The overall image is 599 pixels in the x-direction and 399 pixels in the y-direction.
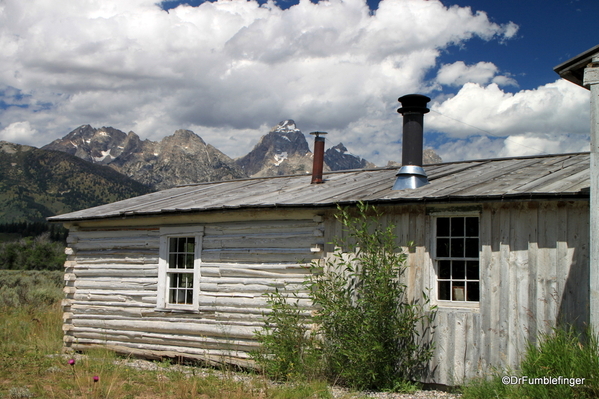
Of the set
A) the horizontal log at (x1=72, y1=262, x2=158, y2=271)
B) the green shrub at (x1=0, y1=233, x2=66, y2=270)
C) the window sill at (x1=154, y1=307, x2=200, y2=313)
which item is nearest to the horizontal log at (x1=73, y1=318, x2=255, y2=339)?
the window sill at (x1=154, y1=307, x2=200, y2=313)

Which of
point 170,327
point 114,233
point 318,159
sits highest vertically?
point 318,159

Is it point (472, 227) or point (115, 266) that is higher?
point (472, 227)

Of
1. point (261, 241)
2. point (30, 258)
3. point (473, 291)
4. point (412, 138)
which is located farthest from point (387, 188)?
point (30, 258)

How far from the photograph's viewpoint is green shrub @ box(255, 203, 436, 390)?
26.5 ft

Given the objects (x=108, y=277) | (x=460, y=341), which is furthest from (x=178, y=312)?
(x=460, y=341)

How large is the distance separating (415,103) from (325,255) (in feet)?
10.9

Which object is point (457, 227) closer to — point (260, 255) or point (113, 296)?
point (260, 255)

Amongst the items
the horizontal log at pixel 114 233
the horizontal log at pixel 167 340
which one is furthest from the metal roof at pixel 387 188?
the horizontal log at pixel 167 340

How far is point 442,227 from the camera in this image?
857 centimetres

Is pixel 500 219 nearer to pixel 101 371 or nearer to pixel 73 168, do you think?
pixel 101 371

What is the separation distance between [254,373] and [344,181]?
→ 4597mm

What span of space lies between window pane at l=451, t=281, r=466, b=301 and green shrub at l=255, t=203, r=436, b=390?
392 millimetres

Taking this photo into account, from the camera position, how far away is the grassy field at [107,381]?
759cm

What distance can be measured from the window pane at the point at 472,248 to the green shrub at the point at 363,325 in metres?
0.95
